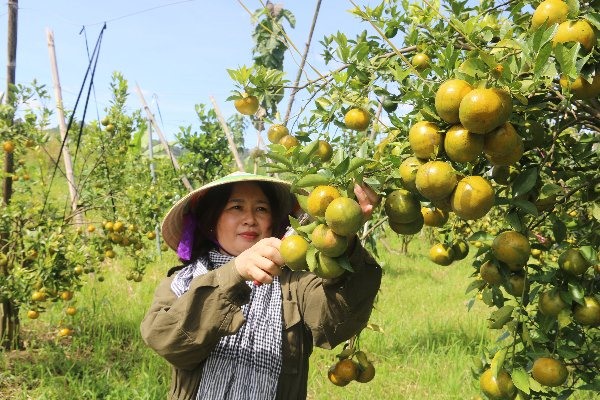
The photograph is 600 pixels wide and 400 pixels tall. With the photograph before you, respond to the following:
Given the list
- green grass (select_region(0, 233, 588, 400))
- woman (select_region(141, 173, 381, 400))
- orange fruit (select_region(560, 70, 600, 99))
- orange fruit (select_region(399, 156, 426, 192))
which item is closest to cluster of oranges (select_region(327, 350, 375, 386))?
woman (select_region(141, 173, 381, 400))

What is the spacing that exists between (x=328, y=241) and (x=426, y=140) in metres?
0.20

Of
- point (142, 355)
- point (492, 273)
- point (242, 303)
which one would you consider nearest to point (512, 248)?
point (492, 273)

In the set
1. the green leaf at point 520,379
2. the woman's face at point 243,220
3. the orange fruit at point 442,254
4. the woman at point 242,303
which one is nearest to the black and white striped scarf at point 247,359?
the woman at point 242,303

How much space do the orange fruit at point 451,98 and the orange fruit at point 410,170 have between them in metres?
0.09

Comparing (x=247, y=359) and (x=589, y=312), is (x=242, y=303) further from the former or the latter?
(x=589, y=312)

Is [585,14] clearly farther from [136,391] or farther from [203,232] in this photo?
[136,391]

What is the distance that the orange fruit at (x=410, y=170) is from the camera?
33.0 inches

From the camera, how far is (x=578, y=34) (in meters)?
0.82

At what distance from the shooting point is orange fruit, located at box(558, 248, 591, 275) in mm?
1089

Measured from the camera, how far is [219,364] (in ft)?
5.01

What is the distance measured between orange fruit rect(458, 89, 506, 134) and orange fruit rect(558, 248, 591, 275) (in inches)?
19.6

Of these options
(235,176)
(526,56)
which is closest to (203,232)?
(235,176)

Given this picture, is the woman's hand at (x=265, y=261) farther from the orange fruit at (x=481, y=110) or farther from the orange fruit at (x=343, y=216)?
the orange fruit at (x=481, y=110)

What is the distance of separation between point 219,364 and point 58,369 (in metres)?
2.09
